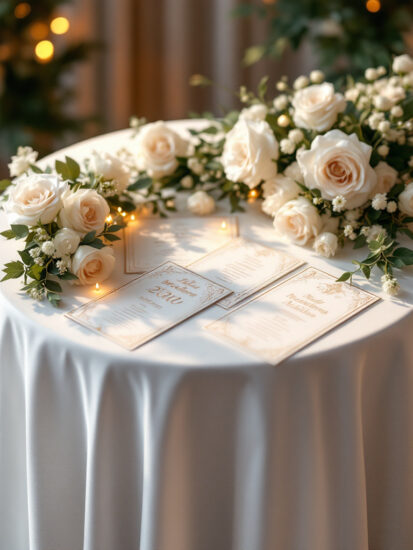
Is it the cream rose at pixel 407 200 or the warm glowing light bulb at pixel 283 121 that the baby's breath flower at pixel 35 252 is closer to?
the warm glowing light bulb at pixel 283 121

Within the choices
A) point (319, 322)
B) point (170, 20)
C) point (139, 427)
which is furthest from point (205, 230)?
point (170, 20)

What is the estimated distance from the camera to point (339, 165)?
4.95ft

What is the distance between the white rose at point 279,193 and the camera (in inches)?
63.3

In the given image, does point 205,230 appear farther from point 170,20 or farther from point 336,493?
point 170,20

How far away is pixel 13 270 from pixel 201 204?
1.65ft

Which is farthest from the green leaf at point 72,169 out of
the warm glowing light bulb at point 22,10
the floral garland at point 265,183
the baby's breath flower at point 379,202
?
the warm glowing light bulb at point 22,10

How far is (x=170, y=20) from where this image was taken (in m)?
3.53

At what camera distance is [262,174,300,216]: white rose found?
5.27 ft

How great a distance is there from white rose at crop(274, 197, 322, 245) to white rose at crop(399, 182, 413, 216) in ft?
0.63

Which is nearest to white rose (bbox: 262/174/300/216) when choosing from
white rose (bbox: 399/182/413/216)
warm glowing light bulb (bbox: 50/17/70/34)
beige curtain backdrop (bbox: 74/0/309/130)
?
white rose (bbox: 399/182/413/216)

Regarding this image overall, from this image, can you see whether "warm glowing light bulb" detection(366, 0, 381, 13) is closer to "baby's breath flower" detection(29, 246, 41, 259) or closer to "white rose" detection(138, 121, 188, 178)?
"white rose" detection(138, 121, 188, 178)

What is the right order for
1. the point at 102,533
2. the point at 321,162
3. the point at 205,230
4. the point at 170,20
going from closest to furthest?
the point at 102,533 < the point at 321,162 < the point at 205,230 < the point at 170,20

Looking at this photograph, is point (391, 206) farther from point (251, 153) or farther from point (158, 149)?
point (158, 149)

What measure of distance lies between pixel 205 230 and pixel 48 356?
0.53 m
